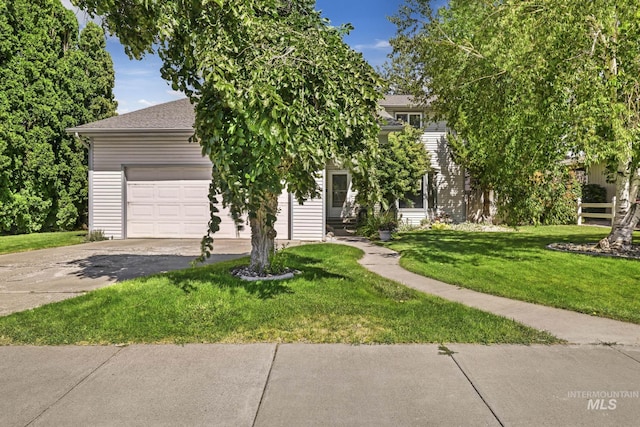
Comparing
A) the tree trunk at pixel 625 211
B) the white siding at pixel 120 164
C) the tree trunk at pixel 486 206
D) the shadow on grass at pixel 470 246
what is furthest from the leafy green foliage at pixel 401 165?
the tree trunk at pixel 625 211

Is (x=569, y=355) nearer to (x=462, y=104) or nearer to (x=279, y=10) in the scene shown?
(x=279, y=10)

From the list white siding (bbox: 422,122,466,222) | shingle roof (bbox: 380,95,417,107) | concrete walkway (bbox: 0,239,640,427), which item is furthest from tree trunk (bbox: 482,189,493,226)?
concrete walkway (bbox: 0,239,640,427)

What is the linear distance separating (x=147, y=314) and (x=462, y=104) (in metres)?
9.35

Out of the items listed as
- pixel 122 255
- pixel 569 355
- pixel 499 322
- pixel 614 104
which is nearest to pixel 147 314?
pixel 499 322

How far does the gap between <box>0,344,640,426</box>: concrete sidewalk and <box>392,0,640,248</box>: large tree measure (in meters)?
5.70

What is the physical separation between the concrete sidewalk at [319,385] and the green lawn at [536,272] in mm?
1870

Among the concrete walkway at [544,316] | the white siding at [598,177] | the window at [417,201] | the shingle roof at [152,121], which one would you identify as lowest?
the concrete walkway at [544,316]

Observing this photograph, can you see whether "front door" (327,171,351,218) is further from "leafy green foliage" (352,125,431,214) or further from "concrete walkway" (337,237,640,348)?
"concrete walkway" (337,237,640,348)

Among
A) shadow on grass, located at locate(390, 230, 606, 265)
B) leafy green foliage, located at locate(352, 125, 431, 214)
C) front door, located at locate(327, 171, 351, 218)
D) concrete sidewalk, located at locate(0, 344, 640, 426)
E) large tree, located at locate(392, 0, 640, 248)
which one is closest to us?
concrete sidewalk, located at locate(0, 344, 640, 426)

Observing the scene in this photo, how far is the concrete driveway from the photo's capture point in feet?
20.4

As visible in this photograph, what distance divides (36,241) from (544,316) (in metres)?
13.2

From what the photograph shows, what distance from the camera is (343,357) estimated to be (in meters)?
3.77
